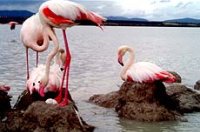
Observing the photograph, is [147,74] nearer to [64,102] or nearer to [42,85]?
[64,102]

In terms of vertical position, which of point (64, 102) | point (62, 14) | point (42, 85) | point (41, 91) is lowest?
point (64, 102)

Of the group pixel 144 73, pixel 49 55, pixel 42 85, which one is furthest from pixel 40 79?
pixel 144 73

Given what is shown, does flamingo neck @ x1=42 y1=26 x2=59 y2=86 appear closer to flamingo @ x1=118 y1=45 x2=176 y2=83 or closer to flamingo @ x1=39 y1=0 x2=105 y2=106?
flamingo @ x1=39 y1=0 x2=105 y2=106

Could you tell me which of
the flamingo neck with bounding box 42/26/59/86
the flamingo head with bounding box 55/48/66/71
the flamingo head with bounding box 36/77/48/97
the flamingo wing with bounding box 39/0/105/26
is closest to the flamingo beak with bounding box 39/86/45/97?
the flamingo head with bounding box 36/77/48/97

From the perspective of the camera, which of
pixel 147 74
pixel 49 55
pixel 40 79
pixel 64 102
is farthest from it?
pixel 147 74

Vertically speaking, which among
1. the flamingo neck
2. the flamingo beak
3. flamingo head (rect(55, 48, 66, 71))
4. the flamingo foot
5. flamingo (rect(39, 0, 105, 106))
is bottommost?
the flamingo foot

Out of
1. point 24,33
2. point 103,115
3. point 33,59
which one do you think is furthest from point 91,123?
point 33,59

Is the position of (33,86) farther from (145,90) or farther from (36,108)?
(145,90)

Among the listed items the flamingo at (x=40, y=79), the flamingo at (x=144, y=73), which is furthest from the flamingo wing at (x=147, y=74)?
the flamingo at (x=40, y=79)

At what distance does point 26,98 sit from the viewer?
11.8 metres

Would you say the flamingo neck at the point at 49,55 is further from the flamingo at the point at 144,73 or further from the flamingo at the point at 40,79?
the flamingo at the point at 144,73

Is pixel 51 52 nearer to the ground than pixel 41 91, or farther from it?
farther from it

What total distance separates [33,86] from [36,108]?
0.92m

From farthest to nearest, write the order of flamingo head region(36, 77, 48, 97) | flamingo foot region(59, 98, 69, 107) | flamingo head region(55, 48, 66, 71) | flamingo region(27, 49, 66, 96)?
flamingo head region(55, 48, 66, 71)
flamingo region(27, 49, 66, 96)
flamingo head region(36, 77, 48, 97)
flamingo foot region(59, 98, 69, 107)
